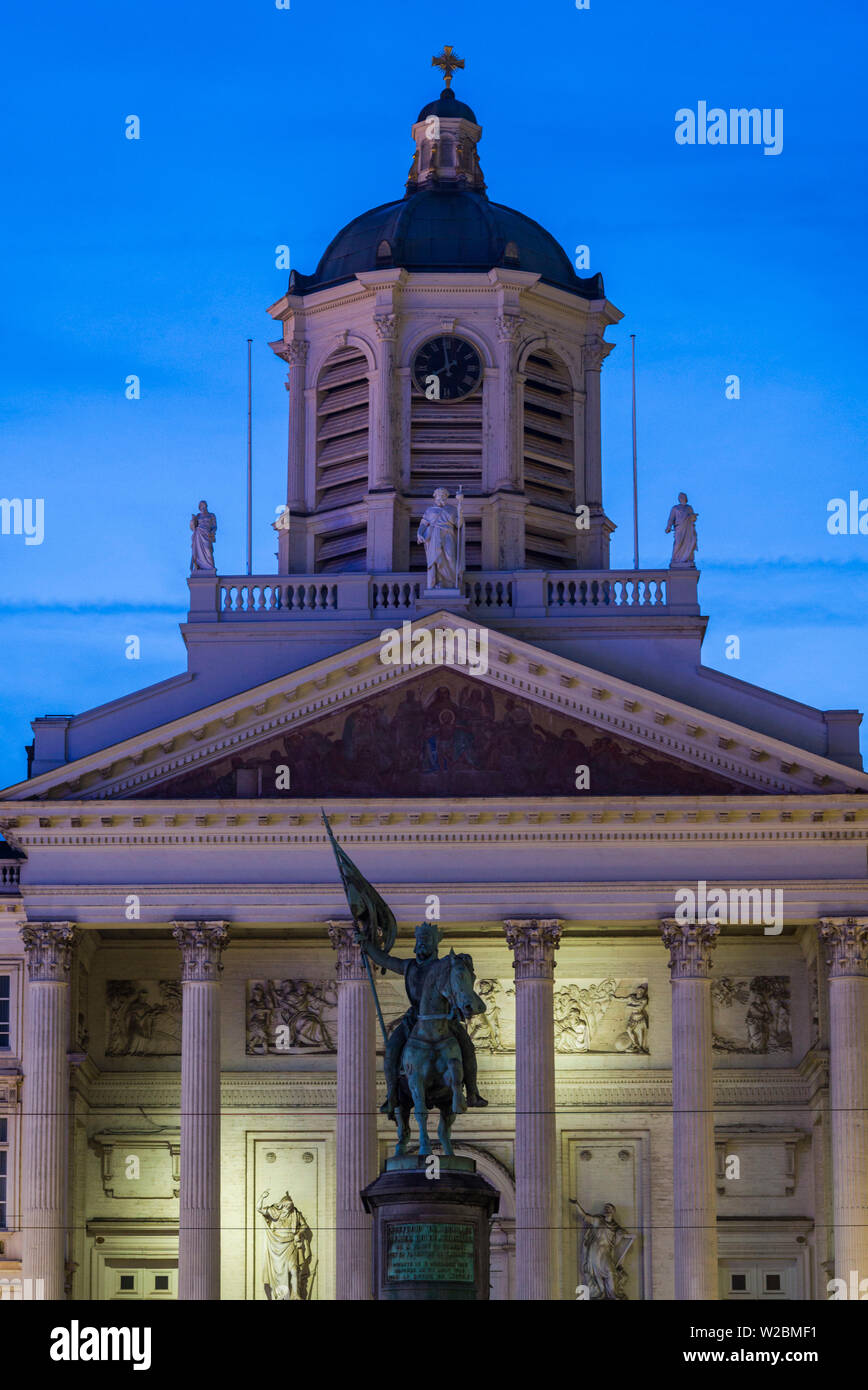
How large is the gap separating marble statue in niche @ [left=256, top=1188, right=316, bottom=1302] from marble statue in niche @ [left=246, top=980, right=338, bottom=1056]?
285 cm

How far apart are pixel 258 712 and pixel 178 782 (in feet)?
6.42

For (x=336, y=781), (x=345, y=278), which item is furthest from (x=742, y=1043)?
(x=345, y=278)

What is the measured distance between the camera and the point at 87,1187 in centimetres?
6159

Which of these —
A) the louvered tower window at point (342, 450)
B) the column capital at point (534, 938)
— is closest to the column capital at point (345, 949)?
the column capital at point (534, 938)

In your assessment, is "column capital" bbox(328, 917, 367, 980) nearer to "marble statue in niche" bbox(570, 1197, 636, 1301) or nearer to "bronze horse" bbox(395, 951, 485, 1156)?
"marble statue in niche" bbox(570, 1197, 636, 1301)

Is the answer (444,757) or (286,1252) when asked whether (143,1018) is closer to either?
(286,1252)

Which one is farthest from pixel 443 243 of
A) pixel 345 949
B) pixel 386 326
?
pixel 345 949

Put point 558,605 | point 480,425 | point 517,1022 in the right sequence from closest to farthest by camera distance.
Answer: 1. point 517,1022
2. point 558,605
3. point 480,425

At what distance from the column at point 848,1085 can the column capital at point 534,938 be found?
485 centimetres

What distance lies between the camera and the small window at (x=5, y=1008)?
6069 centimetres

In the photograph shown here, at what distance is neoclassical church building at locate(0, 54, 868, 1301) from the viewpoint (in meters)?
57.8

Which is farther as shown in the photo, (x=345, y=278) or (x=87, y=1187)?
(x=345, y=278)
